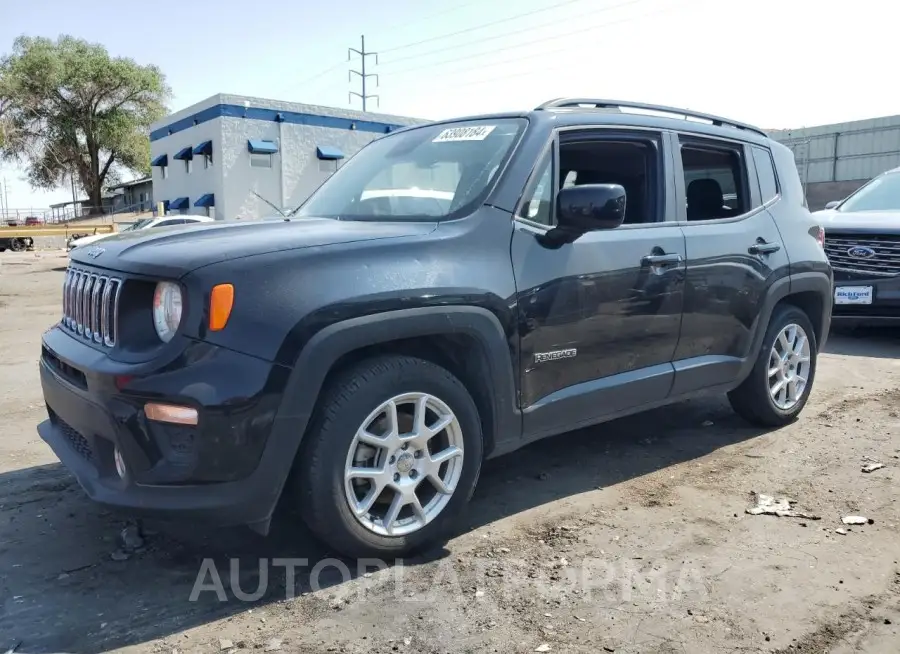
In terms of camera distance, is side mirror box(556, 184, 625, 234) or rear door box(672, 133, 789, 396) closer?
side mirror box(556, 184, 625, 234)

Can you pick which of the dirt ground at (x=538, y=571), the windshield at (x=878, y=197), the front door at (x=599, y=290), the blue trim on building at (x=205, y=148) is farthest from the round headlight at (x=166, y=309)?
the blue trim on building at (x=205, y=148)

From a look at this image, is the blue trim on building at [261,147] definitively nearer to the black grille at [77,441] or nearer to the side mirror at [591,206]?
the black grille at [77,441]

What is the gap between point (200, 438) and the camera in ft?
8.78

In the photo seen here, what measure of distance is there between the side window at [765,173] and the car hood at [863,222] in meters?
3.54

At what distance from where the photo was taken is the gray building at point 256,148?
28.8m

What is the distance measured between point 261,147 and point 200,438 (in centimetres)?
2783

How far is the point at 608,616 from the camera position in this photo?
2795mm

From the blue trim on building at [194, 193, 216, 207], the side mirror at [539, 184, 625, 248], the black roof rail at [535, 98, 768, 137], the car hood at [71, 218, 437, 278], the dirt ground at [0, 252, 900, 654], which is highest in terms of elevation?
the blue trim on building at [194, 193, 216, 207]

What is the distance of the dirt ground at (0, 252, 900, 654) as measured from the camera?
2670 mm

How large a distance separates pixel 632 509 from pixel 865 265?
18.2 feet

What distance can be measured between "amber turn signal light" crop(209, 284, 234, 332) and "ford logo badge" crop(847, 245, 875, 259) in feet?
23.9

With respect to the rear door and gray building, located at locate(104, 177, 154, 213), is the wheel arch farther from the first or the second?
gray building, located at locate(104, 177, 154, 213)

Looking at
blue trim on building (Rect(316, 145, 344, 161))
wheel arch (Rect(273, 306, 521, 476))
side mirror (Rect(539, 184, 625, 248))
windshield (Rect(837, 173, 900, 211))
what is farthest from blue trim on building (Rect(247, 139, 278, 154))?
wheel arch (Rect(273, 306, 521, 476))

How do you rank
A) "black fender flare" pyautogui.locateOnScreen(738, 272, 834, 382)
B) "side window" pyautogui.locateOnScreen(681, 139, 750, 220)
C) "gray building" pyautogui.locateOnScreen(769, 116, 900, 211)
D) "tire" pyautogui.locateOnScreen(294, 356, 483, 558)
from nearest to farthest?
"tire" pyautogui.locateOnScreen(294, 356, 483, 558)
"side window" pyautogui.locateOnScreen(681, 139, 750, 220)
"black fender flare" pyautogui.locateOnScreen(738, 272, 834, 382)
"gray building" pyautogui.locateOnScreen(769, 116, 900, 211)
